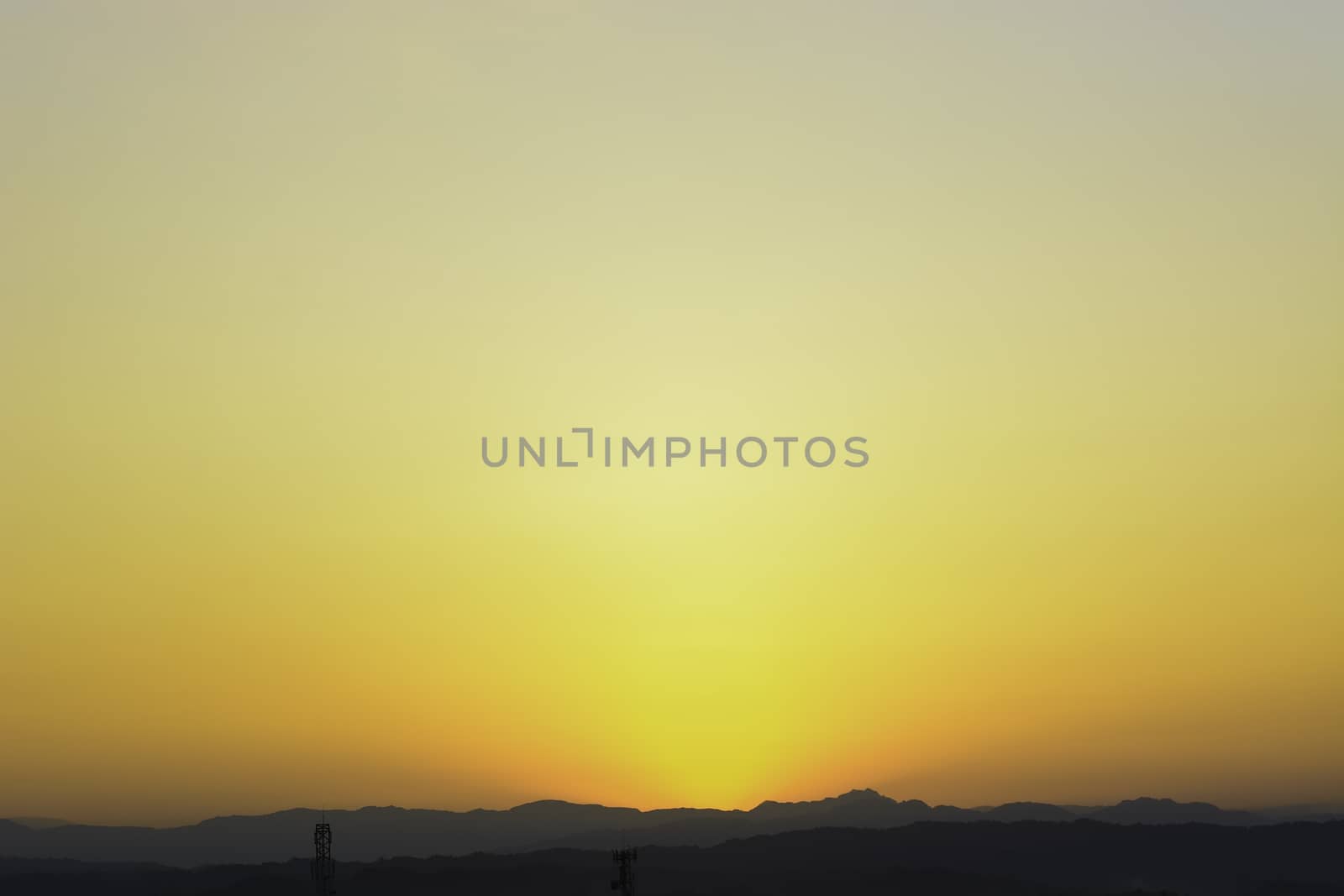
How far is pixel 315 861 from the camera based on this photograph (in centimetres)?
18650

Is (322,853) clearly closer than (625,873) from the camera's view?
Yes

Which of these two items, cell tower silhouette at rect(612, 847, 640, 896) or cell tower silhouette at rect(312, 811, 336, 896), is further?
cell tower silhouette at rect(612, 847, 640, 896)

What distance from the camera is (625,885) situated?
189000mm

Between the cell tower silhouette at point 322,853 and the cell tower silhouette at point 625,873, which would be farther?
the cell tower silhouette at point 625,873

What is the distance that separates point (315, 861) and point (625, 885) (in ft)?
123
